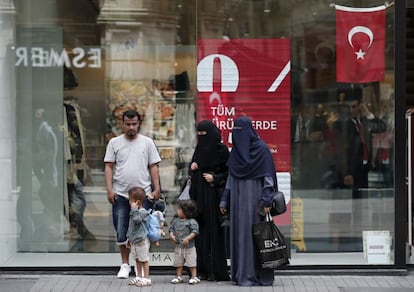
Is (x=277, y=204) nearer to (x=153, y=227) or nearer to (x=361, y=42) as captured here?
(x=153, y=227)

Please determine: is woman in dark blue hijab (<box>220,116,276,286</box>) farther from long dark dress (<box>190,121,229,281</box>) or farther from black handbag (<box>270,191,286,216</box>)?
long dark dress (<box>190,121,229,281</box>)

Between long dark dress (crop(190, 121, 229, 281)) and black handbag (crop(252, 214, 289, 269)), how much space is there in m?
0.53

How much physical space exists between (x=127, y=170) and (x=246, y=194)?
1.39 m

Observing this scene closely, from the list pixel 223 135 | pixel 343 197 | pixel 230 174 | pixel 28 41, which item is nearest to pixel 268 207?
pixel 230 174

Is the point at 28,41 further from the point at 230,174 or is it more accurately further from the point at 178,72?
the point at 230,174

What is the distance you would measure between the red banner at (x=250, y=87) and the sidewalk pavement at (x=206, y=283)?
149 centimetres

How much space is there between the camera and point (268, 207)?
8453 millimetres

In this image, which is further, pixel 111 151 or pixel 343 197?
pixel 343 197

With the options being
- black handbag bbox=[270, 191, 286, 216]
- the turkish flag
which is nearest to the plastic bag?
black handbag bbox=[270, 191, 286, 216]

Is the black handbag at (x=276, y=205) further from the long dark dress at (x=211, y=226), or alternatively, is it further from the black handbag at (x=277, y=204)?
the long dark dress at (x=211, y=226)

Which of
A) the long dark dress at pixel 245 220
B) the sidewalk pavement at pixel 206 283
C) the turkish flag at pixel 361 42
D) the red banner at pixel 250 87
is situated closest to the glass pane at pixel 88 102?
the red banner at pixel 250 87

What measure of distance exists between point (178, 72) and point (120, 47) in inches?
33.3

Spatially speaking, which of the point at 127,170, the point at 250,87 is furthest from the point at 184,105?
the point at 127,170

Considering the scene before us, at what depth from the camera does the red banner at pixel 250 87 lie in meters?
9.70
